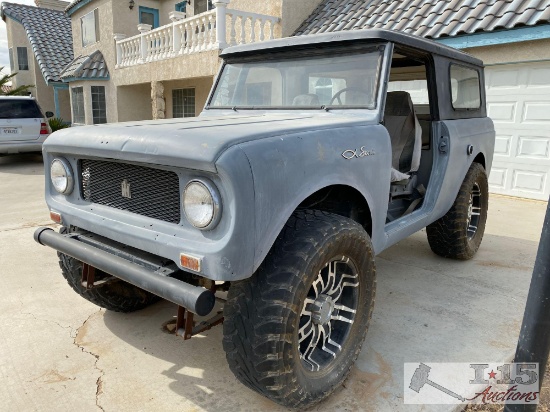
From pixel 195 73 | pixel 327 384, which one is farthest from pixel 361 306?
pixel 195 73

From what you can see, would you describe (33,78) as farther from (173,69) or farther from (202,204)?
(202,204)

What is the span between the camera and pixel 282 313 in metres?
1.96

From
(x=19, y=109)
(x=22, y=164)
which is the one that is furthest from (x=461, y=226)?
(x=22, y=164)

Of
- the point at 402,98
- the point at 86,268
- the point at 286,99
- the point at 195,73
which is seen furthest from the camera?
the point at 195,73

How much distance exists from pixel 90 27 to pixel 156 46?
6.25 m

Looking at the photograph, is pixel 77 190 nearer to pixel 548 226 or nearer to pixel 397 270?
pixel 548 226

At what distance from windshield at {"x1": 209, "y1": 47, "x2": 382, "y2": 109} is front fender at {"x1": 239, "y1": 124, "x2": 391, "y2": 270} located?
399 mm

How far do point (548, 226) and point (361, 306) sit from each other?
107cm

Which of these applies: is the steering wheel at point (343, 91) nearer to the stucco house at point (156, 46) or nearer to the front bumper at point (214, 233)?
the front bumper at point (214, 233)

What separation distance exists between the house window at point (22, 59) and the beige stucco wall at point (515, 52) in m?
25.0

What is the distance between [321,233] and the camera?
84.4 inches

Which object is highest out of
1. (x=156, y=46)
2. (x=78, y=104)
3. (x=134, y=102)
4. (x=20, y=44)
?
(x=20, y=44)

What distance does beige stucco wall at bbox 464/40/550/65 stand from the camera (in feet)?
22.2

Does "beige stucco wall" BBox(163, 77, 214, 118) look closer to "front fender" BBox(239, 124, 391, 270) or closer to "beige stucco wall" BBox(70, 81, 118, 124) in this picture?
"beige stucco wall" BBox(70, 81, 118, 124)
